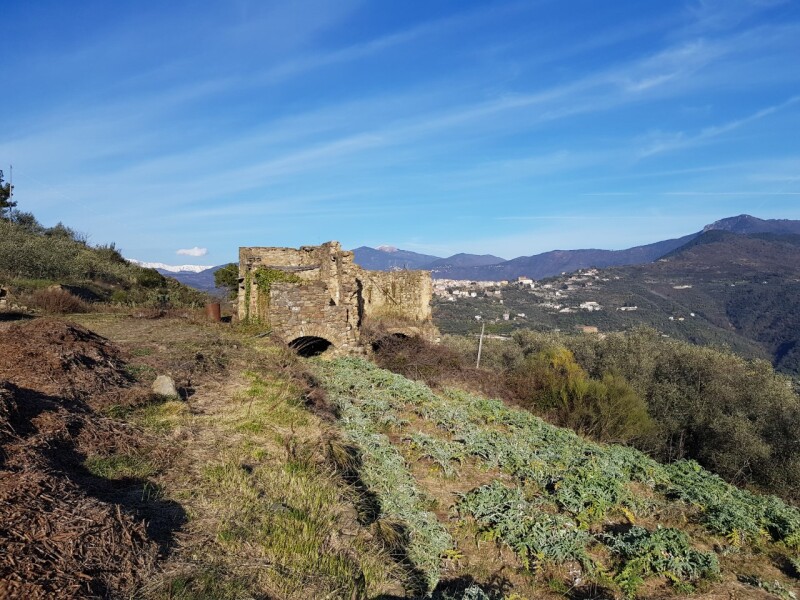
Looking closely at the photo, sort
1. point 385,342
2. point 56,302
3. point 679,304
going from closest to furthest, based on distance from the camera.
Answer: point 56,302, point 385,342, point 679,304

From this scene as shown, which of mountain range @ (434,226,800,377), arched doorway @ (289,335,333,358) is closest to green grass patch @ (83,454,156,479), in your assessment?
arched doorway @ (289,335,333,358)

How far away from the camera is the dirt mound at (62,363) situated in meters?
6.70

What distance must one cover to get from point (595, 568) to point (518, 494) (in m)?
1.47

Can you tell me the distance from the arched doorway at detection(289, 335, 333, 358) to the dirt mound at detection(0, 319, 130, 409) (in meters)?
5.49

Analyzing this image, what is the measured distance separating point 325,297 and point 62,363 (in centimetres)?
751

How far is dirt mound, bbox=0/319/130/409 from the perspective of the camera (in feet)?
22.0

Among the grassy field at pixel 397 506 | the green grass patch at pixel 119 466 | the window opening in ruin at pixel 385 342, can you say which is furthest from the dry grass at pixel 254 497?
the window opening in ruin at pixel 385 342

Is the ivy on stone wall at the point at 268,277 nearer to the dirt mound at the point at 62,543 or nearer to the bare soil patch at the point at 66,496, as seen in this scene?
the bare soil patch at the point at 66,496

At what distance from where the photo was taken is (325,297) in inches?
561

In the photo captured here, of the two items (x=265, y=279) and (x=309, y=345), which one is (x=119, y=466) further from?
(x=265, y=279)

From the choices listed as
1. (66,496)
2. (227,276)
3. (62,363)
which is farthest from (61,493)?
(227,276)

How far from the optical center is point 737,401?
21109mm

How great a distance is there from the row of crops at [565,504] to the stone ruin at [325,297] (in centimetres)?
450

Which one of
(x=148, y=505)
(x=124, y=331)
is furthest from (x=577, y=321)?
(x=148, y=505)
